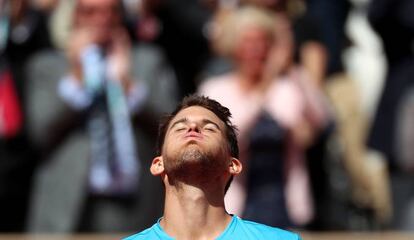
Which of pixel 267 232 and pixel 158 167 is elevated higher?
pixel 158 167

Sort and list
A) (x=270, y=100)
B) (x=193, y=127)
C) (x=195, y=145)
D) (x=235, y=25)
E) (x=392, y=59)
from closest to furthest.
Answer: (x=195, y=145) < (x=193, y=127) < (x=270, y=100) < (x=235, y=25) < (x=392, y=59)

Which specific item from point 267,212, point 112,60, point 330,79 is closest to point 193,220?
point 267,212

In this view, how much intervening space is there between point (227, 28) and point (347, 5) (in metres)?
1.28

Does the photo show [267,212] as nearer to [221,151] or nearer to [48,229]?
[48,229]

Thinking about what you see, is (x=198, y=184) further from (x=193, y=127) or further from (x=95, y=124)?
(x=95, y=124)

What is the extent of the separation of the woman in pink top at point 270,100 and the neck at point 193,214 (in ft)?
12.2

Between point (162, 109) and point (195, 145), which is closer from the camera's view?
point (195, 145)

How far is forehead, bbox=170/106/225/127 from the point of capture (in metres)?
4.92

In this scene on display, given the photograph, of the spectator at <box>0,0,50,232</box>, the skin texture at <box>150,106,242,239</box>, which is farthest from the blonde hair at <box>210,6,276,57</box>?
the skin texture at <box>150,106,242,239</box>

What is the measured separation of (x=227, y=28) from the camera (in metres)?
9.09

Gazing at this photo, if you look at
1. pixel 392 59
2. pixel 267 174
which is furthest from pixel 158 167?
pixel 392 59

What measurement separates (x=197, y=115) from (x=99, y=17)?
4147 millimetres

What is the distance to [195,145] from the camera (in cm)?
470

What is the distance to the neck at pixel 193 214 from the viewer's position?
4.78 m
